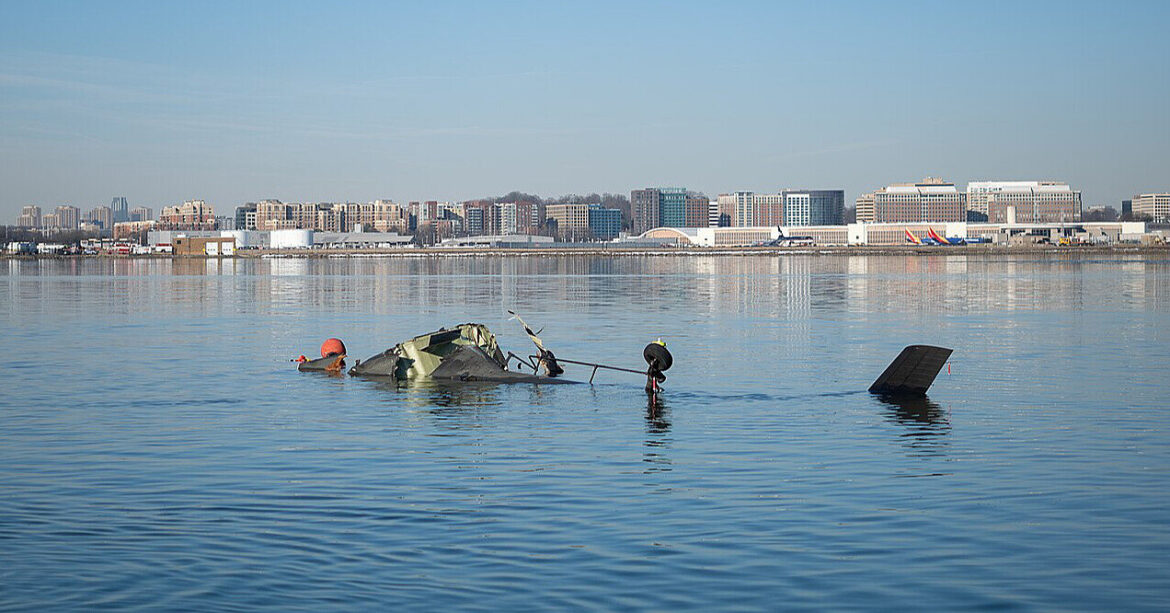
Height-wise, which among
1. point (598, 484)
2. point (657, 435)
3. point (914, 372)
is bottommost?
point (598, 484)

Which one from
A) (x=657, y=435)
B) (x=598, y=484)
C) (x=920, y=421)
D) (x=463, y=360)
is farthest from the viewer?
(x=463, y=360)

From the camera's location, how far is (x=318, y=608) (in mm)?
14617

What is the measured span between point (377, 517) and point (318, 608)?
15.6ft

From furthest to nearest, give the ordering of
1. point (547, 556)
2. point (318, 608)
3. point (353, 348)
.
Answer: point (353, 348), point (547, 556), point (318, 608)

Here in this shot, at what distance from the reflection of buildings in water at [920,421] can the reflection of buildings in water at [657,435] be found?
534cm

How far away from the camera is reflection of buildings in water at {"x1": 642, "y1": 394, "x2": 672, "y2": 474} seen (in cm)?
2420

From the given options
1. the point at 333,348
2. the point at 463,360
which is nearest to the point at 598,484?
the point at 463,360

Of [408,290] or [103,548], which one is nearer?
[103,548]

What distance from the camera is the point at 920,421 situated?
1184 inches

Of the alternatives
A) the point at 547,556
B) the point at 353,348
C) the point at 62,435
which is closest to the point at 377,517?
the point at 547,556

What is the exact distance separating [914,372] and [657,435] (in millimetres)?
10312

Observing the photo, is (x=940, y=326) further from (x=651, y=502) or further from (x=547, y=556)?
(x=547, y=556)

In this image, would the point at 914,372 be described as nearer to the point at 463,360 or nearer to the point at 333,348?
the point at 463,360

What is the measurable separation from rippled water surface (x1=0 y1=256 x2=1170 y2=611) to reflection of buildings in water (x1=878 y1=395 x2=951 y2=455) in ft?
0.51
